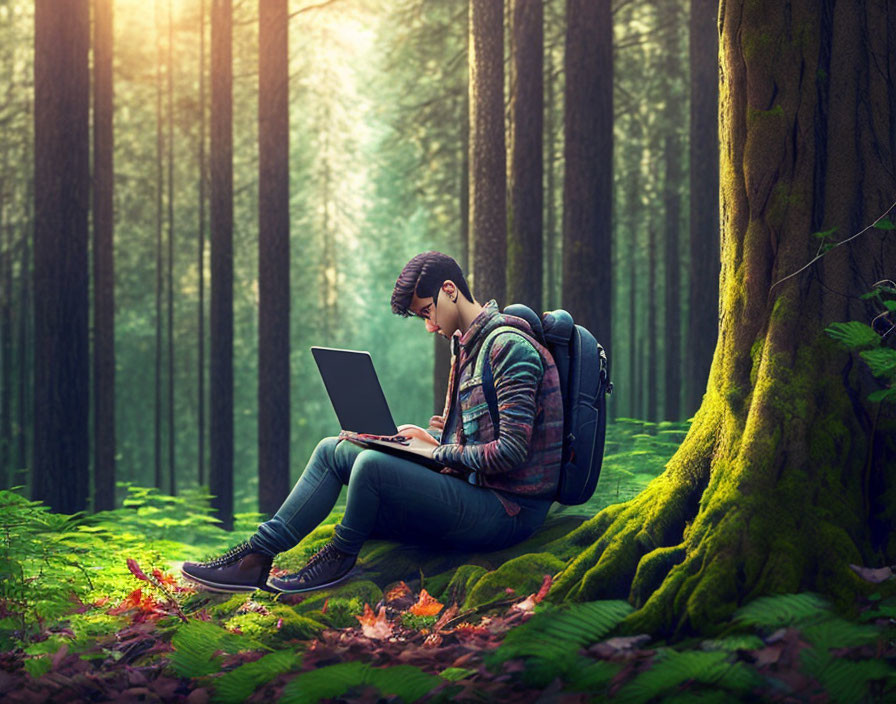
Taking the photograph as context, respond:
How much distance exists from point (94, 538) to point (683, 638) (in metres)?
5.24

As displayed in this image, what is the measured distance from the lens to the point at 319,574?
5133 mm

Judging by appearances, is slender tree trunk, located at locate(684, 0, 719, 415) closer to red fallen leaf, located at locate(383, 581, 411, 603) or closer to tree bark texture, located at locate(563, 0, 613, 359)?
tree bark texture, located at locate(563, 0, 613, 359)

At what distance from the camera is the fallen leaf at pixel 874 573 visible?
3.92 meters

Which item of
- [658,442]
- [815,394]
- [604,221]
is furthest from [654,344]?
[815,394]

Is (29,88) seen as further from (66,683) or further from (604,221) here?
(66,683)

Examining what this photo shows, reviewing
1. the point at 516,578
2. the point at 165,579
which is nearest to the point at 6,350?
the point at 165,579

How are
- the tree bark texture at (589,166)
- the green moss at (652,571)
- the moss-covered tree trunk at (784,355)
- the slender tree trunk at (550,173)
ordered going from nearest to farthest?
1. the moss-covered tree trunk at (784,355)
2. the green moss at (652,571)
3. the tree bark texture at (589,166)
4. the slender tree trunk at (550,173)

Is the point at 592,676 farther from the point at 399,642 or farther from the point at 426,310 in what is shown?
the point at 426,310

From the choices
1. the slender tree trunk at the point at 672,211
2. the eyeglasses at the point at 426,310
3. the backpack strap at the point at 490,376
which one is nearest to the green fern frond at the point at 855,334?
the backpack strap at the point at 490,376

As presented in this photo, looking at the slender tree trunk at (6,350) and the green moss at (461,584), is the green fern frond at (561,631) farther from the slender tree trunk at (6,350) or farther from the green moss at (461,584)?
the slender tree trunk at (6,350)

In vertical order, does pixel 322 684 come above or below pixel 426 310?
below

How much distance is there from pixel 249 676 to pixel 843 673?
222 centimetres

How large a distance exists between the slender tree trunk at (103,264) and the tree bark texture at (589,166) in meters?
7.86

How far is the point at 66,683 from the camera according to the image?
4125mm
